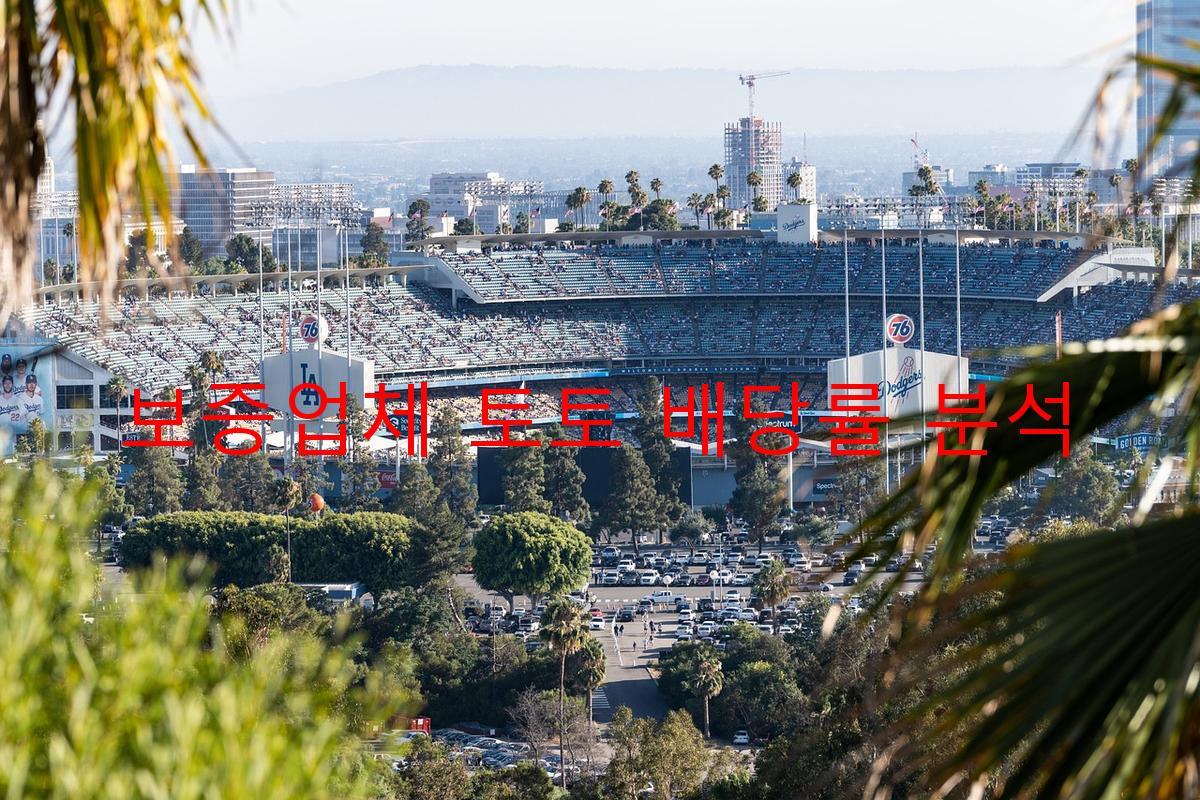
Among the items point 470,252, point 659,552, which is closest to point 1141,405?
point 659,552

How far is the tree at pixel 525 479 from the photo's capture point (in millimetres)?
56750

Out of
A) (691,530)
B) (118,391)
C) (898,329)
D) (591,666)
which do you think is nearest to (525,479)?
(691,530)

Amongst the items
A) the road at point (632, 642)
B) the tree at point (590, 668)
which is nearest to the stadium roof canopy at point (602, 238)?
the road at point (632, 642)

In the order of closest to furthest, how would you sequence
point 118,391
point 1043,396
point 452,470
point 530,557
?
point 1043,396 → point 530,557 → point 452,470 → point 118,391

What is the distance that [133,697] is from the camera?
4578mm

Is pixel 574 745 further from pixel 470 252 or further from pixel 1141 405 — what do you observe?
pixel 470 252

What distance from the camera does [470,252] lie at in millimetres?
84438

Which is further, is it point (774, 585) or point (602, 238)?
point (602, 238)

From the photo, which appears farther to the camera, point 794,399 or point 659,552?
point 794,399

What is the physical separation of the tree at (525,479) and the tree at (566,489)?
31 cm

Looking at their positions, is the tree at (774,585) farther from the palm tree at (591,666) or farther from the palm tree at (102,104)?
the palm tree at (102,104)

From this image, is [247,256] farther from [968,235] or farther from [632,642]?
[632,642]

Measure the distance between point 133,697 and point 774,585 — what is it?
37365mm

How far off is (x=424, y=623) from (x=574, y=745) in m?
7.93
